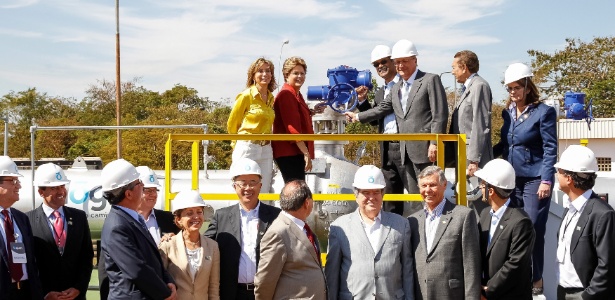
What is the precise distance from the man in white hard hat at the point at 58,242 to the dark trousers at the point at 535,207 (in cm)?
375

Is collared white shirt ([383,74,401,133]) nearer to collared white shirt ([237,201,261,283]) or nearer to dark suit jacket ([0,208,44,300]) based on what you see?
collared white shirt ([237,201,261,283])

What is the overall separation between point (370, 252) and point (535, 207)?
1.95 metres

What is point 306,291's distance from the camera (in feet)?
16.3

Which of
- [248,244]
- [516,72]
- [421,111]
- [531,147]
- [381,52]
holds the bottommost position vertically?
[248,244]

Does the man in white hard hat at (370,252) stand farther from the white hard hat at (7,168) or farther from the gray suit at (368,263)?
the white hard hat at (7,168)

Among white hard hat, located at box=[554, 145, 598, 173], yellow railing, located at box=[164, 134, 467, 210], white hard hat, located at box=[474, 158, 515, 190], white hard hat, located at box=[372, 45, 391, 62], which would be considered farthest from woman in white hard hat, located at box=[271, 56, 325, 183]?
white hard hat, located at box=[554, 145, 598, 173]

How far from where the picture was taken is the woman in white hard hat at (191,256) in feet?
16.9

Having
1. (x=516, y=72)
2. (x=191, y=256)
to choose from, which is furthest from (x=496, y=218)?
(x=191, y=256)

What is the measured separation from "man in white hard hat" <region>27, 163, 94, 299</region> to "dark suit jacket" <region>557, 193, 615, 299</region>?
12.3 ft

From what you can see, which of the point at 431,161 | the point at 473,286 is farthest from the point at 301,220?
the point at 431,161

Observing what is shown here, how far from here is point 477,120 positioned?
6477 millimetres

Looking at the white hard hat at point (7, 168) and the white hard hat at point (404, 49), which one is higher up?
the white hard hat at point (404, 49)

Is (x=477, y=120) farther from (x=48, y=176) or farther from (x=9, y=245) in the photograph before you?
(x=9, y=245)

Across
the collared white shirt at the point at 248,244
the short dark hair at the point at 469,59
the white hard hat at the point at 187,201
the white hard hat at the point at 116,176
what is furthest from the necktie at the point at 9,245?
the short dark hair at the point at 469,59
